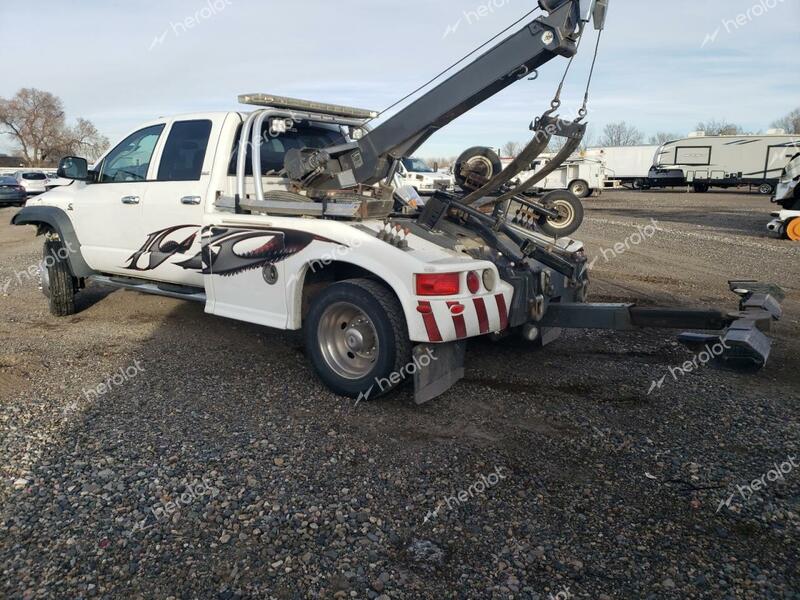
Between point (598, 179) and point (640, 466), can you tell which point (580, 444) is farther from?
point (598, 179)

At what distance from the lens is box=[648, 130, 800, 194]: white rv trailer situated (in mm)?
33281

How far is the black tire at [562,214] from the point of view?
6.08 m

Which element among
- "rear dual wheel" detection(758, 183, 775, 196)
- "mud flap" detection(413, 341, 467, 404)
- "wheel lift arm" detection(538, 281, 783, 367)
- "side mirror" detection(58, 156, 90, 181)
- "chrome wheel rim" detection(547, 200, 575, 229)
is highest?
"side mirror" detection(58, 156, 90, 181)

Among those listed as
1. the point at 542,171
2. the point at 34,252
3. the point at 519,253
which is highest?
the point at 542,171

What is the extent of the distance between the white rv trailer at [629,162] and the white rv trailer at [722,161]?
2.66 metres

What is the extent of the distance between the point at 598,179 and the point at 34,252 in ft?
83.9

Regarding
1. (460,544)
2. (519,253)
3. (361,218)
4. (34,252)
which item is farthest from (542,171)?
(34,252)

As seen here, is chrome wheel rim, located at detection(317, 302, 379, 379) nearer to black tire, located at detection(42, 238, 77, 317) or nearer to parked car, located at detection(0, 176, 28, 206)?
black tire, located at detection(42, 238, 77, 317)

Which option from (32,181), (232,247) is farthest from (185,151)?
(32,181)

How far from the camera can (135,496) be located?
325 cm

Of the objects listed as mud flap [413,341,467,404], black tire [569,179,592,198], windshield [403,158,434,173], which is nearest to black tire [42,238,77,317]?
mud flap [413,341,467,404]

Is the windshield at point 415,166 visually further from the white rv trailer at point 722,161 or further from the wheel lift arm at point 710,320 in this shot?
the wheel lift arm at point 710,320

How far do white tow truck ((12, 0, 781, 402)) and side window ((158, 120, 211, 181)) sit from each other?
18mm

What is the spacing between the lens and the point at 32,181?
28.7m
